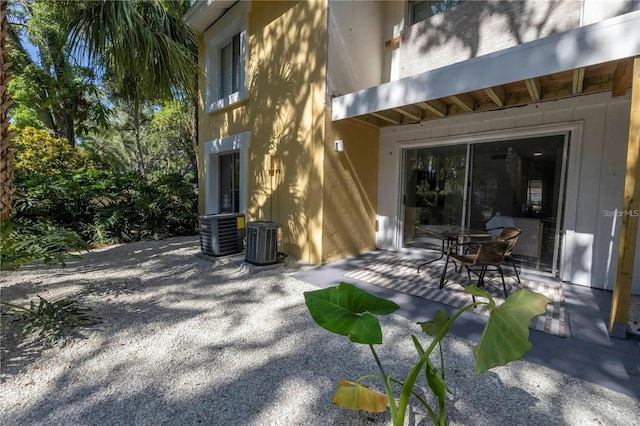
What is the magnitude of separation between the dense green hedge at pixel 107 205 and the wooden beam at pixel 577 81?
875cm

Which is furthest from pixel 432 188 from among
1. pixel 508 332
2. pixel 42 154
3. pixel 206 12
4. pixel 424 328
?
pixel 42 154

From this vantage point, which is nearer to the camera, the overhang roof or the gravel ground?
the gravel ground

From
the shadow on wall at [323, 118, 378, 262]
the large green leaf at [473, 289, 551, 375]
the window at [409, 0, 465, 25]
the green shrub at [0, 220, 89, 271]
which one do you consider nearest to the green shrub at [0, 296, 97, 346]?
the green shrub at [0, 220, 89, 271]

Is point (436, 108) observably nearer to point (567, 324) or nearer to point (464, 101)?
point (464, 101)

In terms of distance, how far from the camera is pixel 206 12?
7.34m

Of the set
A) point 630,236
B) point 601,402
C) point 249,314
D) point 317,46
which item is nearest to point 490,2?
point 317,46

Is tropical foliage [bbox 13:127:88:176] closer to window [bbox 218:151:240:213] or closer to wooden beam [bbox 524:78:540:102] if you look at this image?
window [bbox 218:151:240:213]

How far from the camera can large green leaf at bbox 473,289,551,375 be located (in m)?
1.13

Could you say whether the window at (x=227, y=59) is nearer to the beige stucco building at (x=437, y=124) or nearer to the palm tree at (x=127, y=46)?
the beige stucco building at (x=437, y=124)

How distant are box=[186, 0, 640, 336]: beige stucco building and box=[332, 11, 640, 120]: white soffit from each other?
13 mm

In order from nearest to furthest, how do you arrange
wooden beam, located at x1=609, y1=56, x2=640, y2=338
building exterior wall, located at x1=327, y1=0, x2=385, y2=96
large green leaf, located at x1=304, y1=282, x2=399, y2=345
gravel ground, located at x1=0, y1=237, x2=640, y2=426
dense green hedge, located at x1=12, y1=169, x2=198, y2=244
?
large green leaf, located at x1=304, y1=282, x2=399, y2=345 < gravel ground, located at x1=0, y1=237, x2=640, y2=426 < wooden beam, located at x1=609, y1=56, x2=640, y2=338 < building exterior wall, located at x1=327, y1=0, x2=385, y2=96 < dense green hedge, located at x1=12, y1=169, x2=198, y2=244

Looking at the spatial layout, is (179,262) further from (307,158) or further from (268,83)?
(268,83)

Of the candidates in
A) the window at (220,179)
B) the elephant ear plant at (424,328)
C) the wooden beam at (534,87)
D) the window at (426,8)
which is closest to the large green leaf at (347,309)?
the elephant ear plant at (424,328)

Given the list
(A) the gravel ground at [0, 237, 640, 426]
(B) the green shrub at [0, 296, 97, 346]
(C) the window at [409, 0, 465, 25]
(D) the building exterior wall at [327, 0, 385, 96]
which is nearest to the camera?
(A) the gravel ground at [0, 237, 640, 426]
